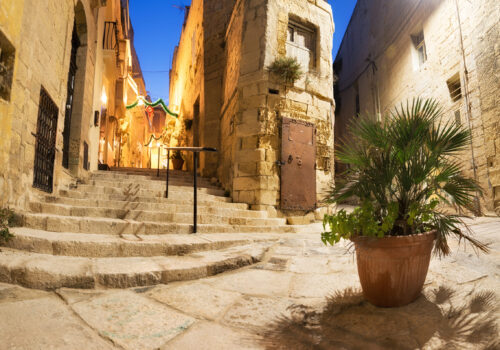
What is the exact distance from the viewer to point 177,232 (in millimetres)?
3828

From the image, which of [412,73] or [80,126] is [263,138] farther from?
[412,73]

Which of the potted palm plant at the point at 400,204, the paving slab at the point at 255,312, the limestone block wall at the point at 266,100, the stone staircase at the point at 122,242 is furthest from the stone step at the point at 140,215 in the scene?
the potted palm plant at the point at 400,204

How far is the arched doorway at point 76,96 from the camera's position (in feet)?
18.8

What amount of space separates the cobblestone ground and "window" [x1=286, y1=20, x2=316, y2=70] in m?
6.21

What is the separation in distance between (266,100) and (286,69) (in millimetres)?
866

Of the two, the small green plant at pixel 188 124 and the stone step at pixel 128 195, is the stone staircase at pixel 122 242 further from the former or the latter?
the small green plant at pixel 188 124

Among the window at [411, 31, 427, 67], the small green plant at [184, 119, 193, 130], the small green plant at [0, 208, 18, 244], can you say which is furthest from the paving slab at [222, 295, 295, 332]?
the small green plant at [184, 119, 193, 130]

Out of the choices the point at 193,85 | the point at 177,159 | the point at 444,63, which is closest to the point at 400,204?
the point at 444,63

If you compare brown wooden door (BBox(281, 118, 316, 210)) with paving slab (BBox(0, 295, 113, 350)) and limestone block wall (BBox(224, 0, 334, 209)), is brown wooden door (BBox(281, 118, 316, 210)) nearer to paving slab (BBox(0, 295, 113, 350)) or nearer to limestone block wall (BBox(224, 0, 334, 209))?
limestone block wall (BBox(224, 0, 334, 209))

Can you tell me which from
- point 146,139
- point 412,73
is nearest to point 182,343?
point 412,73

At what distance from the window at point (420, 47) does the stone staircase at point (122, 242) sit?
7.50 m

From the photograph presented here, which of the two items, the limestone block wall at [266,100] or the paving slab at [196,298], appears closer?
the paving slab at [196,298]

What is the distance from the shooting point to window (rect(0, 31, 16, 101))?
9.93ft

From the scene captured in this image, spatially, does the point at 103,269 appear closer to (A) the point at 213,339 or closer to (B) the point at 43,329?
(B) the point at 43,329
